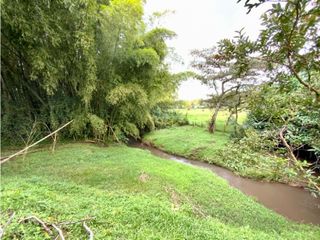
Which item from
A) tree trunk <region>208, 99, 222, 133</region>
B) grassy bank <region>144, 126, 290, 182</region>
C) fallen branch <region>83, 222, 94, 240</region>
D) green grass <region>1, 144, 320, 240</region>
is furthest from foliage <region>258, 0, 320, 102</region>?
tree trunk <region>208, 99, 222, 133</region>

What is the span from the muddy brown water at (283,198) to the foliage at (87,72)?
3241mm

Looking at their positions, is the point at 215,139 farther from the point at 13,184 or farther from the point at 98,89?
the point at 13,184

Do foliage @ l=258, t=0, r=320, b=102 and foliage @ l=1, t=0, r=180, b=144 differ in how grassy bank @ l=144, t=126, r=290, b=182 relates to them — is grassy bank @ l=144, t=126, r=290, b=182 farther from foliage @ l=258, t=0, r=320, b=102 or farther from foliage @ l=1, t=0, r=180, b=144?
foliage @ l=1, t=0, r=180, b=144

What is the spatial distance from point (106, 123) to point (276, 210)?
4628 millimetres

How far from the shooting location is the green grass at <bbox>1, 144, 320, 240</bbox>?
227 cm

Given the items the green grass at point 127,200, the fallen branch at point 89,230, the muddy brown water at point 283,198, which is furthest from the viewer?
the muddy brown water at point 283,198

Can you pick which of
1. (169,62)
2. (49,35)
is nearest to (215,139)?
(169,62)

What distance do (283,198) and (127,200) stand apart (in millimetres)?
3574

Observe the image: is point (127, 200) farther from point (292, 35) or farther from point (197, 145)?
point (197, 145)

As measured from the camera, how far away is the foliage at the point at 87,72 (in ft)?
15.1

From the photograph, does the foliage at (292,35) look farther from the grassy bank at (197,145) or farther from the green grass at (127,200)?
the green grass at (127,200)

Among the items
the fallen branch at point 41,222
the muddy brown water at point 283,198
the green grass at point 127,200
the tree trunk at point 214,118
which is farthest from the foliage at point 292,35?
the tree trunk at point 214,118

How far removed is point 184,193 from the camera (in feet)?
12.9

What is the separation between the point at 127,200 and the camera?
119 inches
